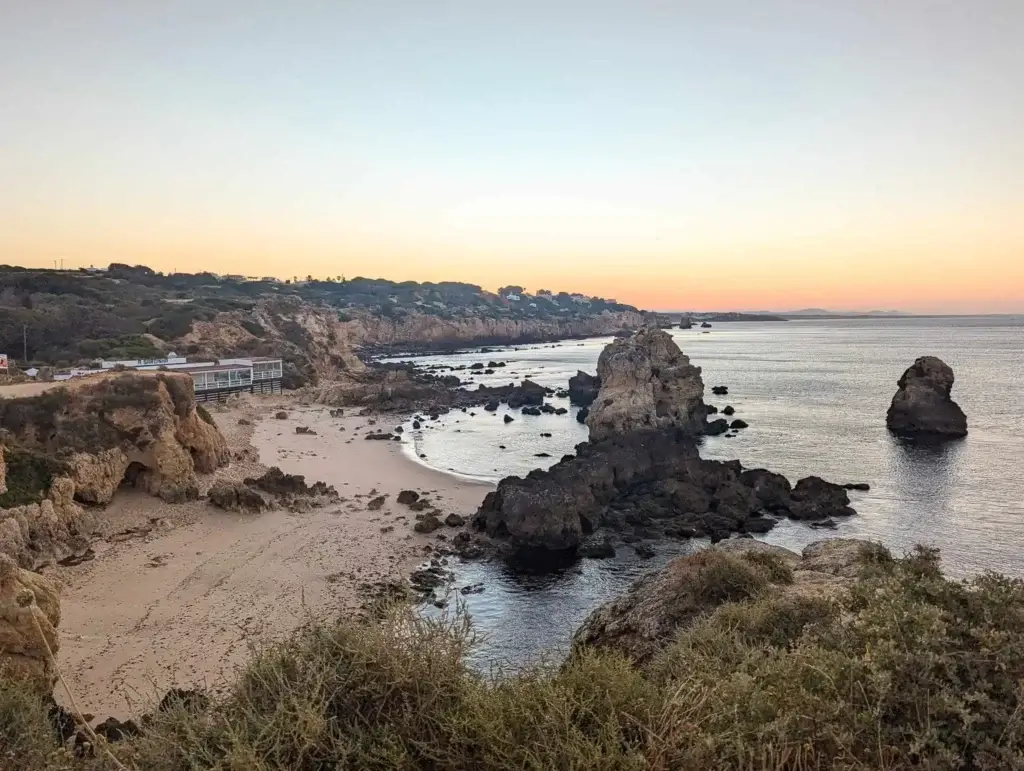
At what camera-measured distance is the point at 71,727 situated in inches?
416

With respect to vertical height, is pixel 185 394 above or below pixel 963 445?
above

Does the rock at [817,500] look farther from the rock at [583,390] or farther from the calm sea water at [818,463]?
the rock at [583,390]

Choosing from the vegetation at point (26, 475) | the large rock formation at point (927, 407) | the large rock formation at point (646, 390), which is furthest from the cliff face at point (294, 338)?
the large rock formation at point (927, 407)

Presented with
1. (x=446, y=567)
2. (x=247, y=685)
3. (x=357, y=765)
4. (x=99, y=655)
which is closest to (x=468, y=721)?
(x=357, y=765)

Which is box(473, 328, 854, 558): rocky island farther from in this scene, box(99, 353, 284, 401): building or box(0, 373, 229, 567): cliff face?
box(99, 353, 284, 401): building

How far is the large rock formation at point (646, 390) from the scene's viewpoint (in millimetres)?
44562

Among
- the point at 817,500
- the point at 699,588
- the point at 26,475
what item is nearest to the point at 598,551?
the point at 817,500

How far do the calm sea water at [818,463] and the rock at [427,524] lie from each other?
3373mm

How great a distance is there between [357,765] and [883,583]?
5.62 metres

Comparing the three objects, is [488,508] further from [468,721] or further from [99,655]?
[468,721]

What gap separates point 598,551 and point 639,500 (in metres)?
6.73

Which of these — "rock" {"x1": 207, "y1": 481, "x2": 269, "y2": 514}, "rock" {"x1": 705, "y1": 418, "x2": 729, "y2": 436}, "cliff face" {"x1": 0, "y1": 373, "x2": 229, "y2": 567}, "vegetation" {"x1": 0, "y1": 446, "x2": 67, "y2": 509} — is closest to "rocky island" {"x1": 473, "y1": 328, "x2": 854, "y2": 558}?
"rock" {"x1": 705, "y1": 418, "x2": 729, "y2": 436}

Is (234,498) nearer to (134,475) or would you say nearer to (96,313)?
(134,475)

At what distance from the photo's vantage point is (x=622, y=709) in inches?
208
